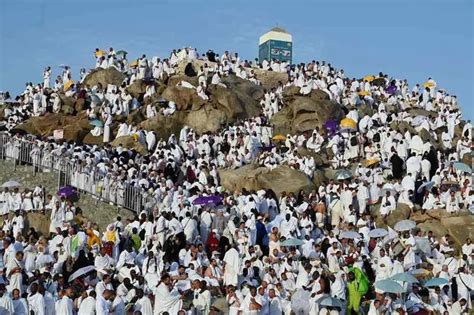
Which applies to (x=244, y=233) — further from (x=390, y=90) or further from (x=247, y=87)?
(x=390, y=90)

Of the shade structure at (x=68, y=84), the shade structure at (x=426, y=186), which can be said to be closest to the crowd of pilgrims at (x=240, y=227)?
the shade structure at (x=426, y=186)

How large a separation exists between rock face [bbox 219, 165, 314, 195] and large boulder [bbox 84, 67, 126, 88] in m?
15.6

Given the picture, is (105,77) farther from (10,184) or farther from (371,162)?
(371,162)

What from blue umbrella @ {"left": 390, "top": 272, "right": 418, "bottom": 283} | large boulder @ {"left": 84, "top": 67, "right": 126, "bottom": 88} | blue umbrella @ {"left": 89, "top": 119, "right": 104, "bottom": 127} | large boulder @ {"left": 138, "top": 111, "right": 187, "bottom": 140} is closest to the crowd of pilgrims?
blue umbrella @ {"left": 89, "top": 119, "right": 104, "bottom": 127}

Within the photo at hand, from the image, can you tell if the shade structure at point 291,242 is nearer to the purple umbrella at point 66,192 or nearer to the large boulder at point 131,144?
the purple umbrella at point 66,192

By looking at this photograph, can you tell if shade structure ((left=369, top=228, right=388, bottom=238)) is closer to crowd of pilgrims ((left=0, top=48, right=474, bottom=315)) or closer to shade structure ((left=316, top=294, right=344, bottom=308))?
crowd of pilgrims ((left=0, top=48, right=474, bottom=315))

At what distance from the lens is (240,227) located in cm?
2208

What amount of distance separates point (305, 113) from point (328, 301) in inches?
800

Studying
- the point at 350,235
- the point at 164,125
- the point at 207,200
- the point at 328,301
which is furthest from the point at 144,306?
the point at 164,125

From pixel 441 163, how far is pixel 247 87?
46.1 feet

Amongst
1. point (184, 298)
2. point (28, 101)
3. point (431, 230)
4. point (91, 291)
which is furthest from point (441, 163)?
point (28, 101)

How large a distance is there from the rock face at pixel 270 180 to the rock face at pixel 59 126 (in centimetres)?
975

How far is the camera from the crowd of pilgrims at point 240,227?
1705 cm

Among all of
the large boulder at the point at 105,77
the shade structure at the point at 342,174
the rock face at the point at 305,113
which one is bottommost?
the shade structure at the point at 342,174
